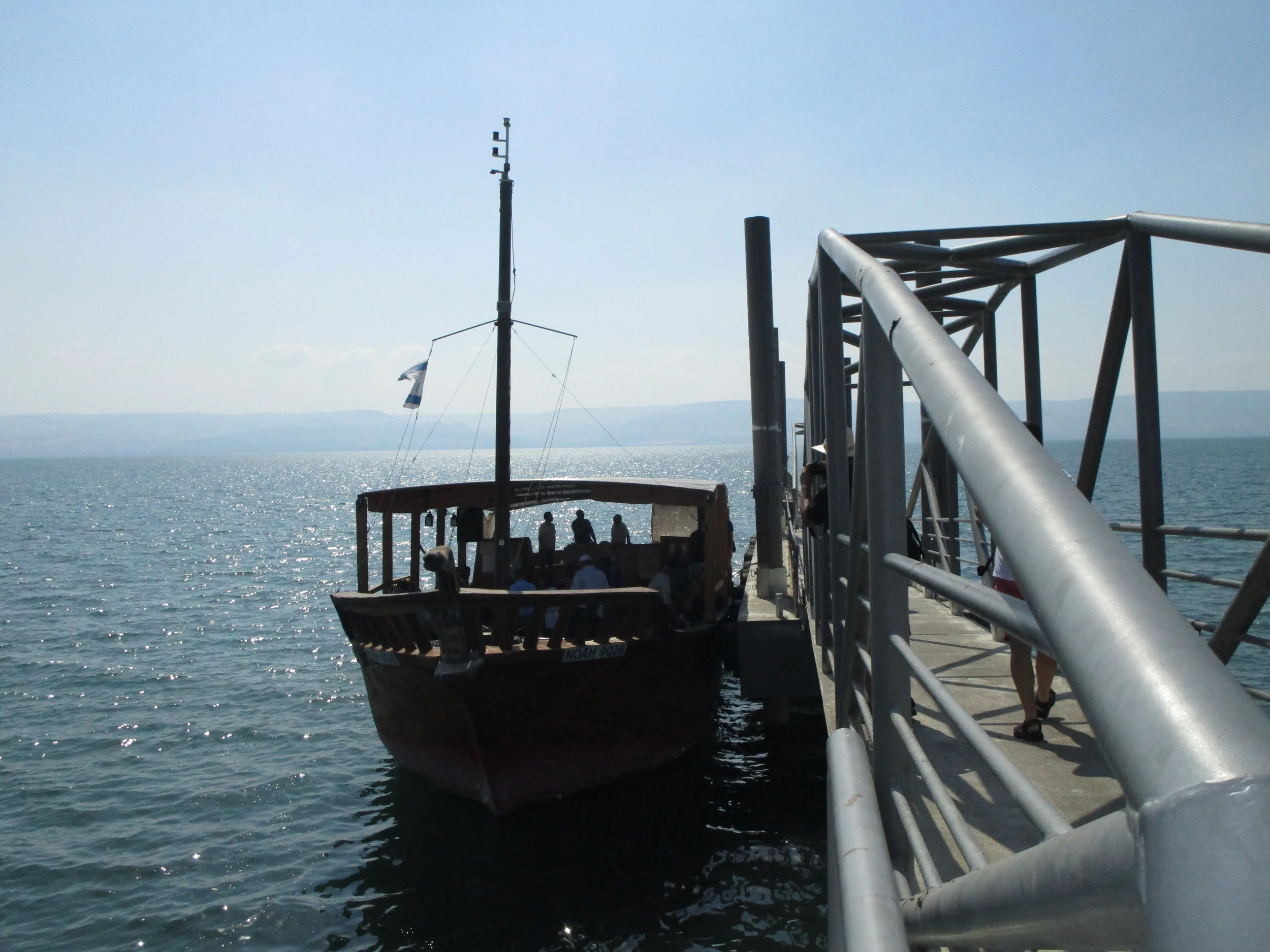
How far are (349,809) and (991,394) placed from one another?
1169cm

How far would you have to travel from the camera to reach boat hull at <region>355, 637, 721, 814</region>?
34.1 feet

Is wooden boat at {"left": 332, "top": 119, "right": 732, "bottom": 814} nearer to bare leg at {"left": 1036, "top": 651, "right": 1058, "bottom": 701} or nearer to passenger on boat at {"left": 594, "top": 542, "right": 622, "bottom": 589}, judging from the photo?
passenger on boat at {"left": 594, "top": 542, "right": 622, "bottom": 589}

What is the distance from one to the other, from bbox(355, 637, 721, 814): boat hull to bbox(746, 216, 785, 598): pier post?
2.63 meters

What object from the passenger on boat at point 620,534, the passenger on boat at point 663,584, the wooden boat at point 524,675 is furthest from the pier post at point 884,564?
the passenger on boat at point 620,534

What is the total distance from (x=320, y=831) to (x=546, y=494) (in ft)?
19.5

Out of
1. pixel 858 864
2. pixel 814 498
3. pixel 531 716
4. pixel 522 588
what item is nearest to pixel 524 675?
pixel 531 716

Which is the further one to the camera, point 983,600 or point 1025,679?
point 1025,679

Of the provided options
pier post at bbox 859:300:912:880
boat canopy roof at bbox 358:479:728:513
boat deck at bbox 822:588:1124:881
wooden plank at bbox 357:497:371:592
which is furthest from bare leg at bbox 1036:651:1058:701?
wooden plank at bbox 357:497:371:592

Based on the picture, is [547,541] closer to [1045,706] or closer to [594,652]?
[594,652]

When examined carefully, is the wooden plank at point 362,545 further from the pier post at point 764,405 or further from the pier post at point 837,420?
the pier post at point 837,420

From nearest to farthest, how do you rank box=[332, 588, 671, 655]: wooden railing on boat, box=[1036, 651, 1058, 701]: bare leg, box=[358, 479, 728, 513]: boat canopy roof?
box=[1036, 651, 1058, 701]: bare leg < box=[332, 588, 671, 655]: wooden railing on boat < box=[358, 479, 728, 513]: boat canopy roof

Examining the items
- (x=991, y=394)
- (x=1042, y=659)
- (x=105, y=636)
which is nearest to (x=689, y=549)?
(x=1042, y=659)

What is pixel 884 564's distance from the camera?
2.56 metres

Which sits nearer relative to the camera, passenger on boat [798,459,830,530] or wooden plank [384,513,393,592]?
passenger on boat [798,459,830,530]
